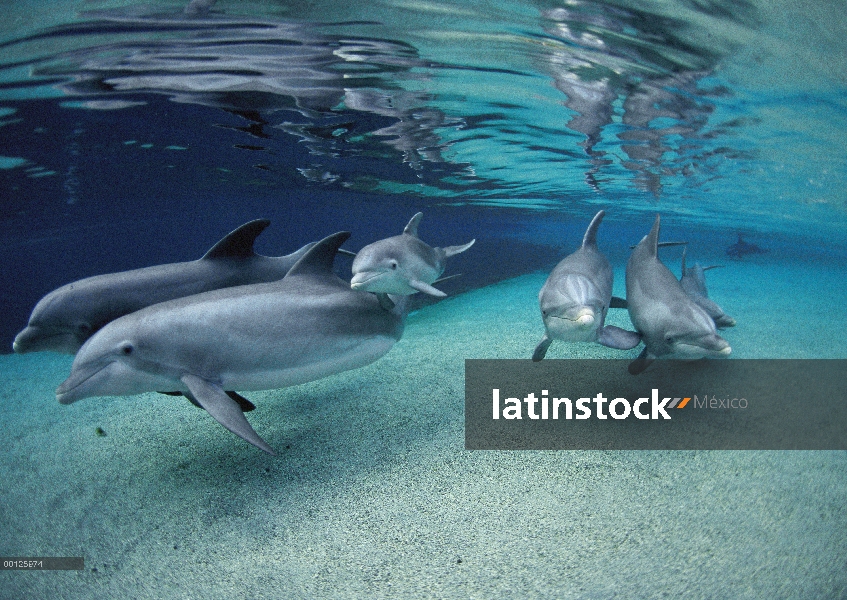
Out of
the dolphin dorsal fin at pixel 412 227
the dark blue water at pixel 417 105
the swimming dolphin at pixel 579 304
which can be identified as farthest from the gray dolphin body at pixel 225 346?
the dark blue water at pixel 417 105

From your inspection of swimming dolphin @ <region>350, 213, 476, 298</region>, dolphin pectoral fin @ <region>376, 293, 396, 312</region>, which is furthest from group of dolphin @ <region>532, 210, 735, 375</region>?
dolphin pectoral fin @ <region>376, 293, 396, 312</region>

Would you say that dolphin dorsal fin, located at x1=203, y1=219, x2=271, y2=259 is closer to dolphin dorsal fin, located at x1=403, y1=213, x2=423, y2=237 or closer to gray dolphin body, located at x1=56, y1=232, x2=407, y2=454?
gray dolphin body, located at x1=56, y1=232, x2=407, y2=454

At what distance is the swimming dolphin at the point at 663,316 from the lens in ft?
13.5

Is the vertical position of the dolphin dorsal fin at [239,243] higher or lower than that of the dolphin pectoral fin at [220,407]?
higher

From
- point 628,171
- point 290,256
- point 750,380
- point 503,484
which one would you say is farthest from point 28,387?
point 628,171

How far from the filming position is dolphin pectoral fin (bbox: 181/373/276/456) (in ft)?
10.8

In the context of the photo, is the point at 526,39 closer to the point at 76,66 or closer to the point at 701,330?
the point at 701,330

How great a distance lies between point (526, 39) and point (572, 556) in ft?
21.2

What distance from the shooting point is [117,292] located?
14.9 ft

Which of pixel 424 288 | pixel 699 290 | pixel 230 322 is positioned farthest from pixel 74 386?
pixel 699 290

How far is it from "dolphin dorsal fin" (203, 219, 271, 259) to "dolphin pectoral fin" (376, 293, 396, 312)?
147 cm

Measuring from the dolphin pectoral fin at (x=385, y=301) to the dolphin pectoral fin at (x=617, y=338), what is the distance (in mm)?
2210

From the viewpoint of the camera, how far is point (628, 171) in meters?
15.9

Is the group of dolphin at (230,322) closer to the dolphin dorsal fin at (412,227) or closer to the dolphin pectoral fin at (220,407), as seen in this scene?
the dolphin pectoral fin at (220,407)
